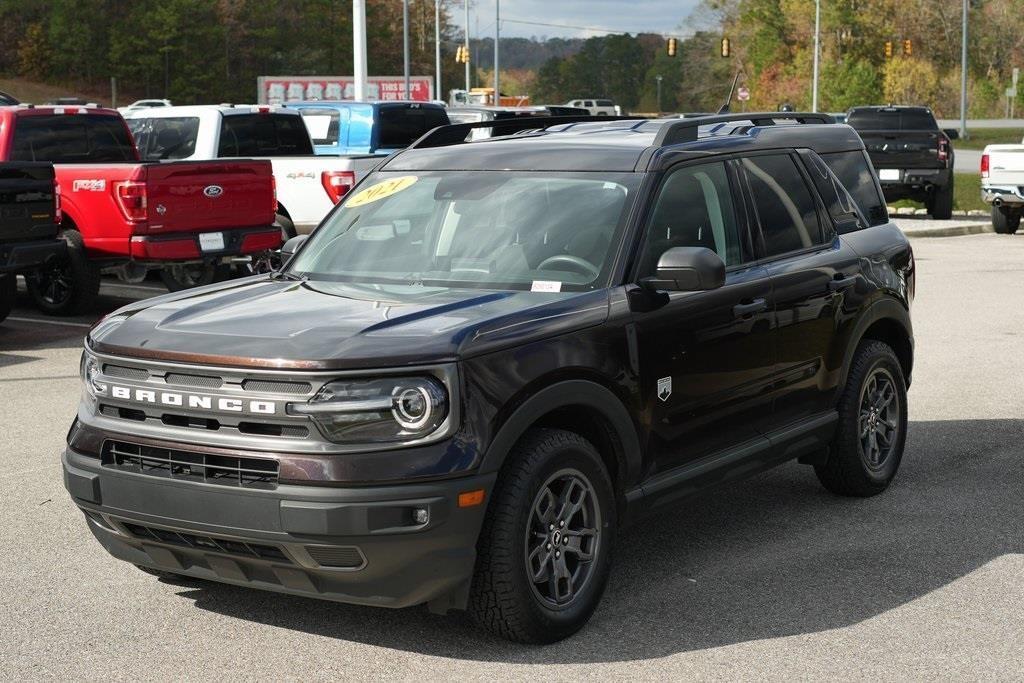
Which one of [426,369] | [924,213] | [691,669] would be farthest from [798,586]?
[924,213]

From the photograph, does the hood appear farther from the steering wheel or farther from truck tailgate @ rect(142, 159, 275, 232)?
truck tailgate @ rect(142, 159, 275, 232)

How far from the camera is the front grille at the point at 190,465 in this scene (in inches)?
179

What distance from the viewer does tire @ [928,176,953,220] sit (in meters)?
26.2

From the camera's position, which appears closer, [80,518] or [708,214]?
[708,214]

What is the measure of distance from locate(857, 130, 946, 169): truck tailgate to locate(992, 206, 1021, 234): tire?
6.03 ft

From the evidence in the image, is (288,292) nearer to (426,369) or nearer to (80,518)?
(426,369)

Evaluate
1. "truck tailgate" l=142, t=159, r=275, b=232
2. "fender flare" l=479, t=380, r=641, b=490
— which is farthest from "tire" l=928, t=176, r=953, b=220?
"fender flare" l=479, t=380, r=641, b=490

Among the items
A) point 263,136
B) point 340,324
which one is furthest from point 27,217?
point 340,324

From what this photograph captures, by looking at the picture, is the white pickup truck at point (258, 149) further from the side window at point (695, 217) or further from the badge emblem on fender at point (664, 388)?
the badge emblem on fender at point (664, 388)

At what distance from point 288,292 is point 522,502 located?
1415mm

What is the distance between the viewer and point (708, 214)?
6.02m

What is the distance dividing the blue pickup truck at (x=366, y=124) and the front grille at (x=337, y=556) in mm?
15354

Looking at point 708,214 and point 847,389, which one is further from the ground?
point 708,214

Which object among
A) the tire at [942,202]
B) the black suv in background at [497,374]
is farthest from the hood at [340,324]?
the tire at [942,202]
